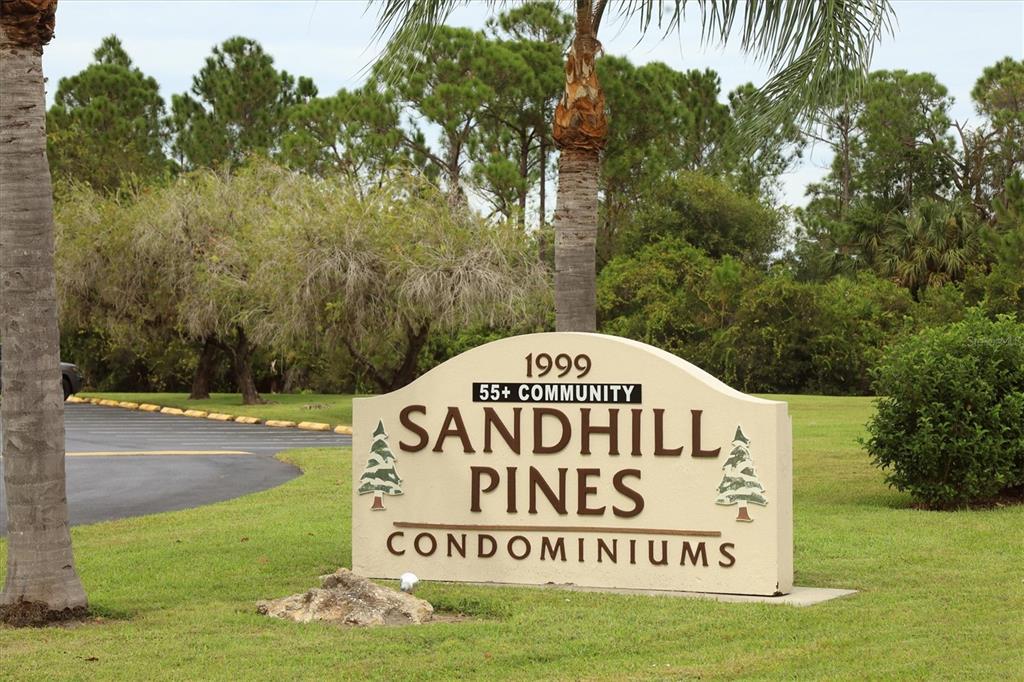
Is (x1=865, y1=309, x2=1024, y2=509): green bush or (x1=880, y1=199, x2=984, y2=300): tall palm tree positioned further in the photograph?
(x1=880, y1=199, x2=984, y2=300): tall palm tree

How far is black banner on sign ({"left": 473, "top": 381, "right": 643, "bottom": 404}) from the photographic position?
33.0 ft

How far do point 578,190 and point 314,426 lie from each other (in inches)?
601

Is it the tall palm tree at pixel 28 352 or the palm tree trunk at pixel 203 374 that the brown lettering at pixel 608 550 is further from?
the palm tree trunk at pixel 203 374

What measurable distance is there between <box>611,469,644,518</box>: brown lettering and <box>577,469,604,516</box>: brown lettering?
0.46ft

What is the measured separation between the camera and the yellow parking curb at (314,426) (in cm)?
2842

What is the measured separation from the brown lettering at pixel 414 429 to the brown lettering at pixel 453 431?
10 centimetres

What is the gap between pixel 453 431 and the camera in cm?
1047

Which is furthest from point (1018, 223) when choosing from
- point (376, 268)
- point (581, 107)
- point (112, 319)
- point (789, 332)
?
point (581, 107)

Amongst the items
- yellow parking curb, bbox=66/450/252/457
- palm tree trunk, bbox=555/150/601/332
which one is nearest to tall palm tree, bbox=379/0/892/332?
palm tree trunk, bbox=555/150/601/332

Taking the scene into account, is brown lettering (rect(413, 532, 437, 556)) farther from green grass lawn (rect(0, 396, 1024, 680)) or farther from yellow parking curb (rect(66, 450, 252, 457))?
yellow parking curb (rect(66, 450, 252, 457))

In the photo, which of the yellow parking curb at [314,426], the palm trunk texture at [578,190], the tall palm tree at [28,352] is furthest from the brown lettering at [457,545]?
the yellow parking curb at [314,426]

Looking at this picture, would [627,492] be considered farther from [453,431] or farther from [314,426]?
[314,426]

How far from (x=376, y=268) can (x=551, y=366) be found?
18.7m

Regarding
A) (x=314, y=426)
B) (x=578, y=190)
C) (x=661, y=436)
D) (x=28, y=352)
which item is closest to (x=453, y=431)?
(x=661, y=436)
